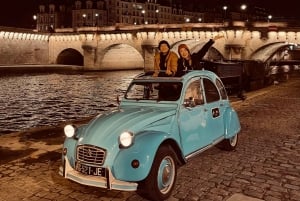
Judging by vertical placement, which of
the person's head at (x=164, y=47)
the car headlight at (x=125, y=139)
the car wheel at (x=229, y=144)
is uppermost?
the person's head at (x=164, y=47)

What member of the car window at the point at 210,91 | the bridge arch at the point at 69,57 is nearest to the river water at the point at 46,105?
the car window at the point at 210,91

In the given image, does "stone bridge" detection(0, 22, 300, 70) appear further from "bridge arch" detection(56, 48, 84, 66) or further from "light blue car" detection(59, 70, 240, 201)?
"light blue car" detection(59, 70, 240, 201)

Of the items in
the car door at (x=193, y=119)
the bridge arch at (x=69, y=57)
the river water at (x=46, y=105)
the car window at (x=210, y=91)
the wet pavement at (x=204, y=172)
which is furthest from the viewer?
the bridge arch at (x=69, y=57)

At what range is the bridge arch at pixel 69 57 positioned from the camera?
70.8 m

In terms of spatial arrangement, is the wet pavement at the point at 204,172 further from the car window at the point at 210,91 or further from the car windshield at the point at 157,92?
the car windshield at the point at 157,92

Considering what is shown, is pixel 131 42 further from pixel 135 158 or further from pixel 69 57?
pixel 135 158

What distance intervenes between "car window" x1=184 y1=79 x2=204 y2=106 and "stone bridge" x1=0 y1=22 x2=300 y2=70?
135ft

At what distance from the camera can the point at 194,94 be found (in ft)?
22.0

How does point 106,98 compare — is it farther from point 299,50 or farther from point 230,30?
point 299,50

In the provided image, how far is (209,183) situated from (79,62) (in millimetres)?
73205

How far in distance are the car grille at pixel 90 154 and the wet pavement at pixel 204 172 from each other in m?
0.62

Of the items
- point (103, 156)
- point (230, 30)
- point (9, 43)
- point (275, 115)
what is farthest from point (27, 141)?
point (9, 43)

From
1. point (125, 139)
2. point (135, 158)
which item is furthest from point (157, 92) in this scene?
point (135, 158)

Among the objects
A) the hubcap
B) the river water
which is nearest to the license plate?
the hubcap
